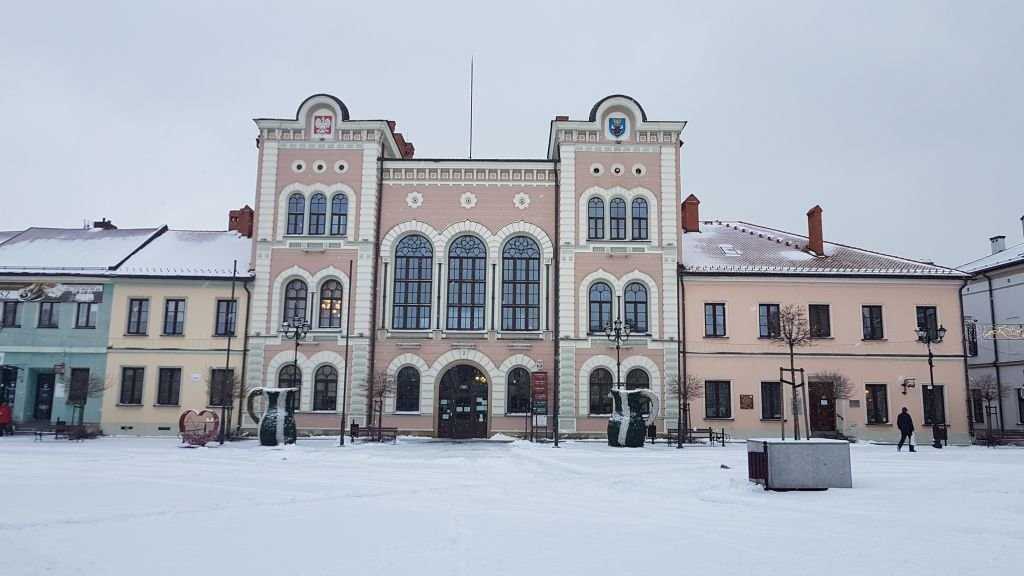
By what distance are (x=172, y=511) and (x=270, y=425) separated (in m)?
14.7

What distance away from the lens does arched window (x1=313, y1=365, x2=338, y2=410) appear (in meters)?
32.8

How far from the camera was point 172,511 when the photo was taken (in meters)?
12.3

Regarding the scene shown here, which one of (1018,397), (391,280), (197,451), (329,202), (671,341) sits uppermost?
(329,202)

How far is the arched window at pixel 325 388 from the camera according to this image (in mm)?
32781

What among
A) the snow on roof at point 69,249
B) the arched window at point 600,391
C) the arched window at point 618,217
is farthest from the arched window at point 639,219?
the snow on roof at point 69,249

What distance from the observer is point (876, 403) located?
108 ft

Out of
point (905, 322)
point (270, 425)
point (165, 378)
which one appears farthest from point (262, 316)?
point (905, 322)

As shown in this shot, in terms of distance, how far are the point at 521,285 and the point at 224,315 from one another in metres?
13.9

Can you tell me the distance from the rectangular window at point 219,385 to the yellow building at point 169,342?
0.05m

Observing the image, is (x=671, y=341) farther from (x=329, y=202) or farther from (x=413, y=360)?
(x=329, y=202)

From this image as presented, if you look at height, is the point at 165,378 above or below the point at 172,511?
above

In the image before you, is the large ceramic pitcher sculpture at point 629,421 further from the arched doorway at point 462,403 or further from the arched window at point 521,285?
the arched doorway at point 462,403

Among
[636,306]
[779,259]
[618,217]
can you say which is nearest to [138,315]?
[618,217]

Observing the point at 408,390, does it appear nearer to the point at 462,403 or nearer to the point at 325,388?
the point at 462,403
